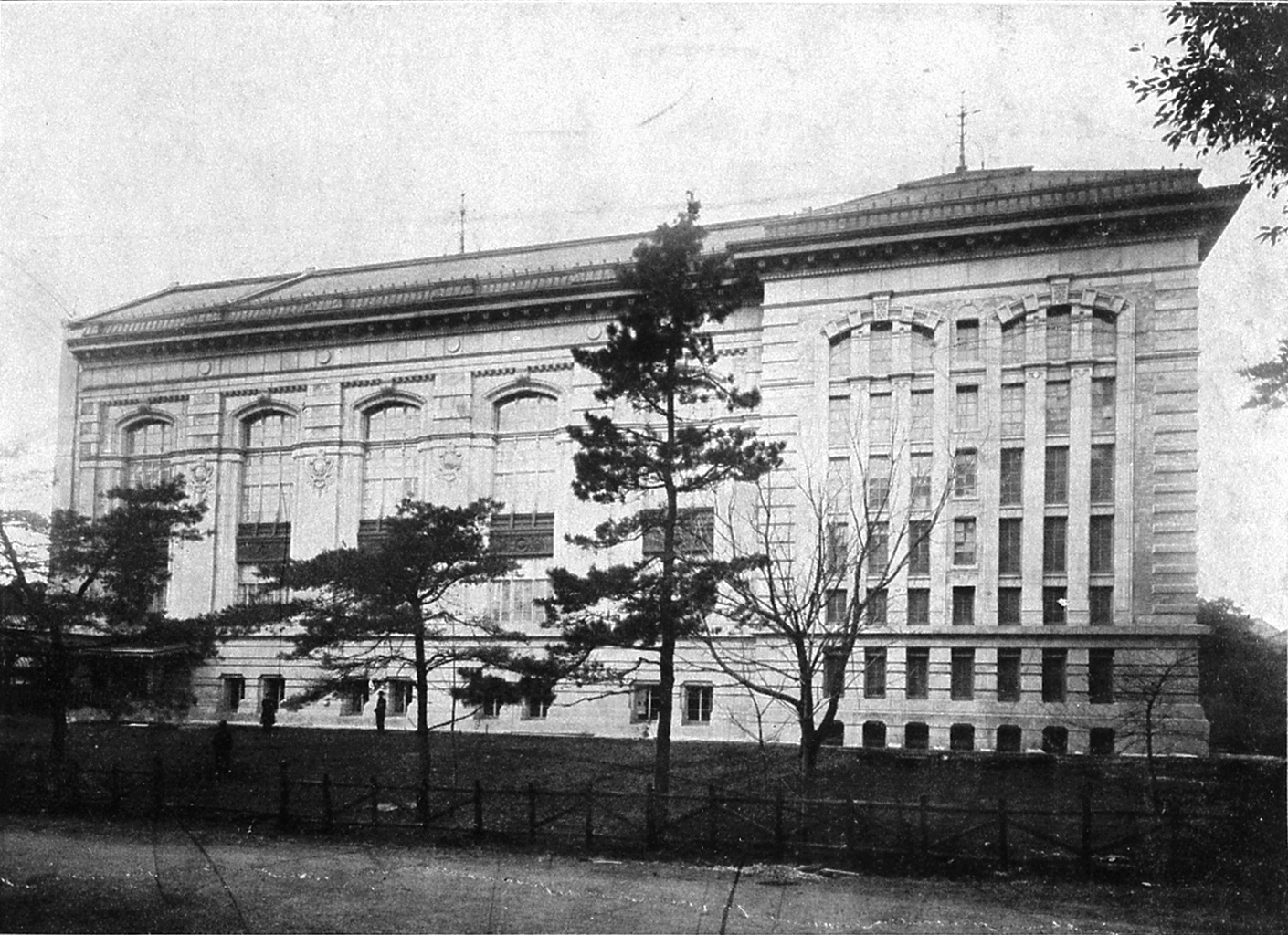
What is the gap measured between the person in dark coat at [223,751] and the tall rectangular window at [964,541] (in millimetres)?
18186

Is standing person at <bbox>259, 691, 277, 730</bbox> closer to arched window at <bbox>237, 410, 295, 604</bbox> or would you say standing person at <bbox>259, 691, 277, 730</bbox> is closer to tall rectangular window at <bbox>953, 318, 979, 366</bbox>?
arched window at <bbox>237, 410, 295, 604</bbox>

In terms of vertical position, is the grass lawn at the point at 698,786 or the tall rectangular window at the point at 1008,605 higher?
the tall rectangular window at the point at 1008,605

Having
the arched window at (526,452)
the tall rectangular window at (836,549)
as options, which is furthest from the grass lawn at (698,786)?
the arched window at (526,452)

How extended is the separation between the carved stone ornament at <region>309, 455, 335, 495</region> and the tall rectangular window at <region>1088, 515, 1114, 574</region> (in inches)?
816

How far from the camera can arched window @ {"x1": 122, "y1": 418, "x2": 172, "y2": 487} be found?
99.2 feet

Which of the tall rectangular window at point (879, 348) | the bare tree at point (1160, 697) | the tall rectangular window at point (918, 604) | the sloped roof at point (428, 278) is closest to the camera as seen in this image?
the bare tree at point (1160, 697)

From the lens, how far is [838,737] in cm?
2808

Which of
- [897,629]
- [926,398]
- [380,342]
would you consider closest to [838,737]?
[897,629]

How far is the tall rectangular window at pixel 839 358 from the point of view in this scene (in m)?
29.4

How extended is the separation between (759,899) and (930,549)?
1678 cm

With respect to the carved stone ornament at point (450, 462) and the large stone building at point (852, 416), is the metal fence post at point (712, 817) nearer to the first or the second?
the large stone building at point (852, 416)

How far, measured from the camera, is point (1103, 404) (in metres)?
27.1

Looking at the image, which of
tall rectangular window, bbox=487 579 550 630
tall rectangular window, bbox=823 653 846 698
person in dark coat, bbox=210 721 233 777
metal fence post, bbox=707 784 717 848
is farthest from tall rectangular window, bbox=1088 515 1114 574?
person in dark coat, bbox=210 721 233 777

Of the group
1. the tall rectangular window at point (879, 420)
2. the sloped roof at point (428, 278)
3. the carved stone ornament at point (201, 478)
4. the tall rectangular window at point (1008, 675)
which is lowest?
the tall rectangular window at point (1008, 675)
